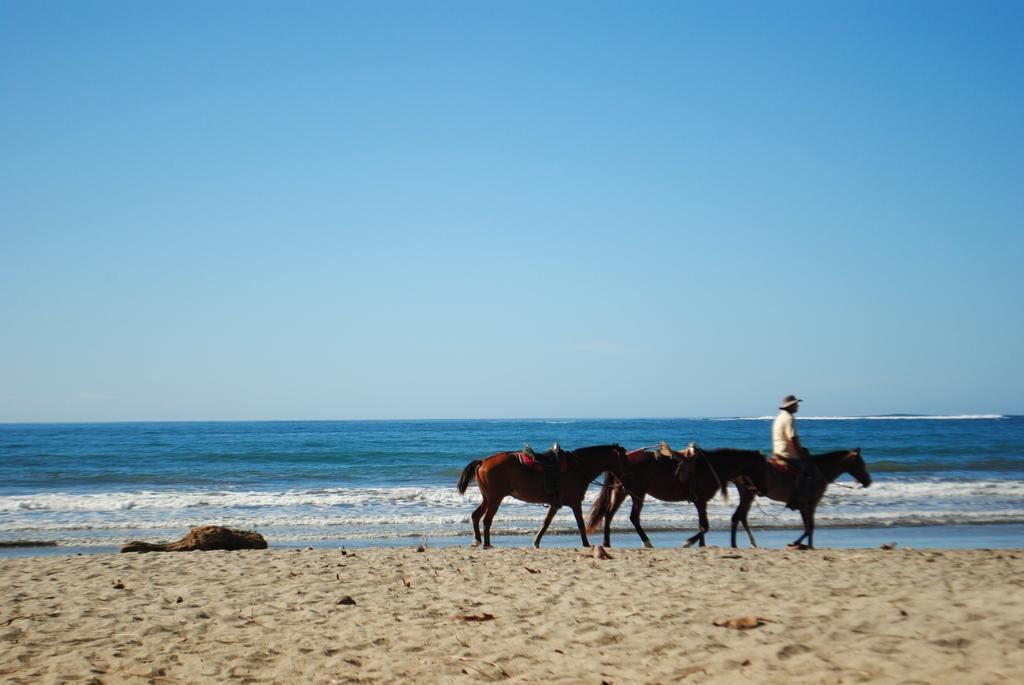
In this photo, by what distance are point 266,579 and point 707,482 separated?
263 inches

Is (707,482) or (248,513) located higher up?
(707,482)

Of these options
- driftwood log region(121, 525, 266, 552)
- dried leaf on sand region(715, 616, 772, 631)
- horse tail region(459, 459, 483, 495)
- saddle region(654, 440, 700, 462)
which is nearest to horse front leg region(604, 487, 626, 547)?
saddle region(654, 440, 700, 462)

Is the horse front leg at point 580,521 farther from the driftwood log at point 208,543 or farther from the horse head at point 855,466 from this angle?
the driftwood log at point 208,543

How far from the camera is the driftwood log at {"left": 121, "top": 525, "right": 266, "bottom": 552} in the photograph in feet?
37.2

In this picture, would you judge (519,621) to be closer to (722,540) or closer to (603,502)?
(603,502)

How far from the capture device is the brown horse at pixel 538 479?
11.9 meters

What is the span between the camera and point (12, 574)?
30.4ft

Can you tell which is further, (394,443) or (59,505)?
(394,443)

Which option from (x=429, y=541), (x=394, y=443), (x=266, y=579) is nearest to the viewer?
(x=266, y=579)

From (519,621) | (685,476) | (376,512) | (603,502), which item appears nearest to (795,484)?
(685,476)

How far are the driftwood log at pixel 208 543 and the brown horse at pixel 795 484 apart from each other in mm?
A: 7396

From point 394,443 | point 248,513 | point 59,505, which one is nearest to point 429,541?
point 248,513

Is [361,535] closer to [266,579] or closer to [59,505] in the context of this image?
[266,579]

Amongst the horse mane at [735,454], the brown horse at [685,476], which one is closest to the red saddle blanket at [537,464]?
the brown horse at [685,476]
